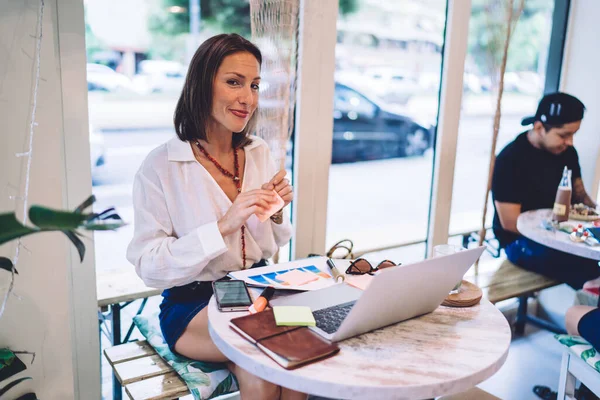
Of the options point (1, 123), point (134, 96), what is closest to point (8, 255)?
point (1, 123)

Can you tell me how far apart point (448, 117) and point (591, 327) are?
1390 millimetres

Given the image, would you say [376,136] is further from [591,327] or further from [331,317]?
[331,317]

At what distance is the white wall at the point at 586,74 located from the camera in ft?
11.1

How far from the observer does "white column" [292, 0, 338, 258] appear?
232 centimetres

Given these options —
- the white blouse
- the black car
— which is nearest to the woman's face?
the white blouse

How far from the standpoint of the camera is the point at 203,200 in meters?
1.71

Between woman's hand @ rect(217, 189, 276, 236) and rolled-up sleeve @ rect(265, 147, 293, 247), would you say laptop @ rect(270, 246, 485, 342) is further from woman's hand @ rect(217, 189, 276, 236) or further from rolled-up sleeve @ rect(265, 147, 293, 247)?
rolled-up sleeve @ rect(265, 147, 293, 247)

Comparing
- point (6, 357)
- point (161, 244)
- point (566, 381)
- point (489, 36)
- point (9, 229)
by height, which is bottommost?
point (566, 381)

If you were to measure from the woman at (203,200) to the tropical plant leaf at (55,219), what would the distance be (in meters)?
0.68

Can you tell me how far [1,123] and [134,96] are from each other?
2.14 feet

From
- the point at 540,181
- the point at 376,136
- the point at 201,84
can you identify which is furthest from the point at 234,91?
the point at 376,136

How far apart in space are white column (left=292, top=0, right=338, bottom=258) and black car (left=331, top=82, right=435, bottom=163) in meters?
1.54

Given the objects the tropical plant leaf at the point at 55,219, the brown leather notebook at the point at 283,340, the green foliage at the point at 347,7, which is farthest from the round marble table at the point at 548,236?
the tropical plant leaf at the point at 55,219

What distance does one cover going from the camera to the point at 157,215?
1.66 m
